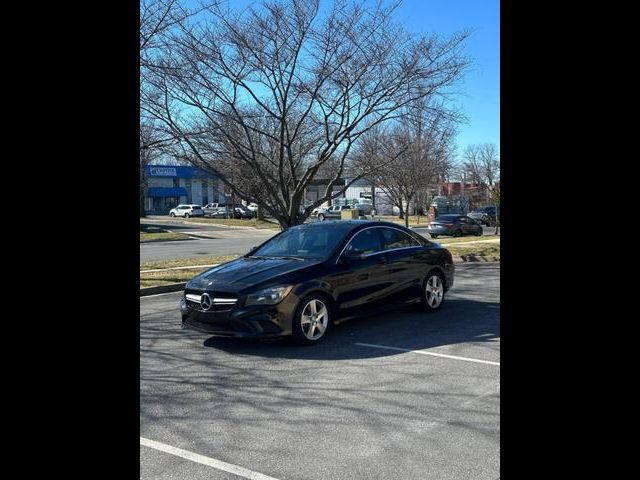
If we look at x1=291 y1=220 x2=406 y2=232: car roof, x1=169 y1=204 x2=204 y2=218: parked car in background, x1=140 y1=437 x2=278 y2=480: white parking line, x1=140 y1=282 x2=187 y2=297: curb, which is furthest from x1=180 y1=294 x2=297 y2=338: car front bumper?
x1=169 y1=204 x2=204 y2=218: parked car in background

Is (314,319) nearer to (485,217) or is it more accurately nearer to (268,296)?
(268,296)

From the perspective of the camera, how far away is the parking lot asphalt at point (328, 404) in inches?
146

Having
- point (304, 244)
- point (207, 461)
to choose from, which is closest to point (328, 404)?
point (207, 461)

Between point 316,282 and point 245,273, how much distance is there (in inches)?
33.7

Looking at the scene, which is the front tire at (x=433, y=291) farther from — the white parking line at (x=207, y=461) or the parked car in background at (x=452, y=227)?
the parked car in background at (x=452, y=227)

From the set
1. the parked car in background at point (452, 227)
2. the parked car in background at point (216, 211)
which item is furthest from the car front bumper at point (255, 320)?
the parked car in background at point (216, 211)

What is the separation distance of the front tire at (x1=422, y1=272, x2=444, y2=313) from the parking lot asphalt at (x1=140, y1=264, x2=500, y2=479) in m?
0.85

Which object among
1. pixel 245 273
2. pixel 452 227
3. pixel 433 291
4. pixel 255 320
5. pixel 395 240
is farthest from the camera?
pixel 452 227

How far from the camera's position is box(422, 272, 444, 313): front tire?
8.93m

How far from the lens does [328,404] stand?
4.86 meters

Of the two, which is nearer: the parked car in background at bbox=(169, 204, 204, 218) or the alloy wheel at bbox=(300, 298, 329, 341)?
the alloy wheel at bbox=(300, 298, 329, 341)

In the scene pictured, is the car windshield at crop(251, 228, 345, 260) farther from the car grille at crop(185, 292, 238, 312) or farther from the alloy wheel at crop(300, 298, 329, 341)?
the car grille at crop(185, 292, 238, 312)
